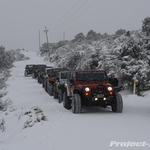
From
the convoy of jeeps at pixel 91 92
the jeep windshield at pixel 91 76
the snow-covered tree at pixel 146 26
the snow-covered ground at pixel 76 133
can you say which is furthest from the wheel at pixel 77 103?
the snow-covered tree at pixel 146 26

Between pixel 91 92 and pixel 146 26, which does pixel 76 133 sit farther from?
pixel 146 26

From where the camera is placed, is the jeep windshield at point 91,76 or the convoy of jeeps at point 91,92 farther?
the jeep windshield at point 91,76

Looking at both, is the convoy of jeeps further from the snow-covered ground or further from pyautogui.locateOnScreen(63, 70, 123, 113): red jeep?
the snow-covered ground

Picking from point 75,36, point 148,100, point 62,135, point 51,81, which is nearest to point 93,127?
point 62,135

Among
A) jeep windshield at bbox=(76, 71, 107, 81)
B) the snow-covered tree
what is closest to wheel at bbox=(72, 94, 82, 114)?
jeep windshield at bbox=(76, 71, 107, 81)

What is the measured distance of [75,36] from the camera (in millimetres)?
78438

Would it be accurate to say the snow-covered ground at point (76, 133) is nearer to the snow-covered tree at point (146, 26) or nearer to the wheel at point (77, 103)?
the wheel at point (77, 103)

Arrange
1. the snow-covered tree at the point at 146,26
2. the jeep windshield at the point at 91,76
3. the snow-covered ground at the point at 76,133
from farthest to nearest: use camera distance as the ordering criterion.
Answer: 1. the snow-covered tree at the point at 146,26
2. the jeep windshield at the point at 91,76
3. the snow-covered ground at the point at 76,133

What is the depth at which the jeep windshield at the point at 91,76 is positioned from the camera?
1002 centimetres

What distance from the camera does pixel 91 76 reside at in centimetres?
1007

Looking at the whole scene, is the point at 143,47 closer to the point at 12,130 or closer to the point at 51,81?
the point at 51,81

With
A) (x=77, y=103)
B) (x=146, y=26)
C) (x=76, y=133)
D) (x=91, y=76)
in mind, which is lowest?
(x=76, y=133)

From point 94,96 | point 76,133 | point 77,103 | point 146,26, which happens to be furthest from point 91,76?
point 146,26

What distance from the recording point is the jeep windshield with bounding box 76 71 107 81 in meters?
10.0
